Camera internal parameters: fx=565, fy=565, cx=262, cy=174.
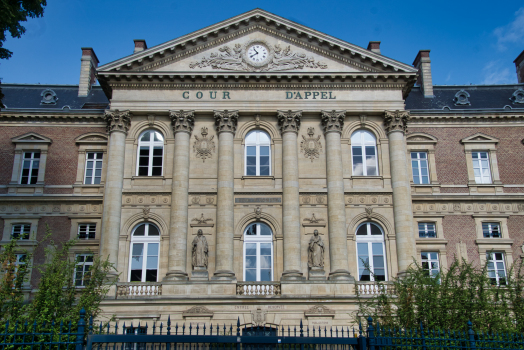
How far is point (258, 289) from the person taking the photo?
26.7m

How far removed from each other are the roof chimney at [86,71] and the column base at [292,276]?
1863 centimetres

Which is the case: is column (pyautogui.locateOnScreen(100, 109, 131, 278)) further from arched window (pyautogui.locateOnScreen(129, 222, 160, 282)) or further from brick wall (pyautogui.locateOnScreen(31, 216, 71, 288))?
brick wall (pyautogui.locateOnScreen(31, 216, 71, 288))

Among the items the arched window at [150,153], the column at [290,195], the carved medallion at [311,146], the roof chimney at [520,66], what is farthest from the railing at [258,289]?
the roof chimney at [520,66]

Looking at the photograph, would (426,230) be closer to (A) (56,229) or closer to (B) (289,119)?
(B) (289,119)

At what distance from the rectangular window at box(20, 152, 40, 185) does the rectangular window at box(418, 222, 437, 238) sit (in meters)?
21.6

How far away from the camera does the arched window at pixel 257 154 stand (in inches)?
1175

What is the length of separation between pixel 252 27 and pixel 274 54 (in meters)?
2.04

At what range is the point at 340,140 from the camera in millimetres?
30016

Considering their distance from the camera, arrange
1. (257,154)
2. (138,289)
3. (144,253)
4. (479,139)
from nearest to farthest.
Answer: (138,289) → (144,253) → (257,154) → (479,139)

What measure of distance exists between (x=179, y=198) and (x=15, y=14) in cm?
1245

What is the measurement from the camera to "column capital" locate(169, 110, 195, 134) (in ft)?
97.5

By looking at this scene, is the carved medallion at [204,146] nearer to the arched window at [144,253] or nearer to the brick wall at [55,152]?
the arched window at [144,253]

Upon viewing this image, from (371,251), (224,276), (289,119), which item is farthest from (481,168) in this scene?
(224,276)

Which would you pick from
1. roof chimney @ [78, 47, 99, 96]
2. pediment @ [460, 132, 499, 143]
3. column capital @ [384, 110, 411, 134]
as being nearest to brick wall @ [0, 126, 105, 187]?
roof chimney @ [78, 47, 99, 96]
